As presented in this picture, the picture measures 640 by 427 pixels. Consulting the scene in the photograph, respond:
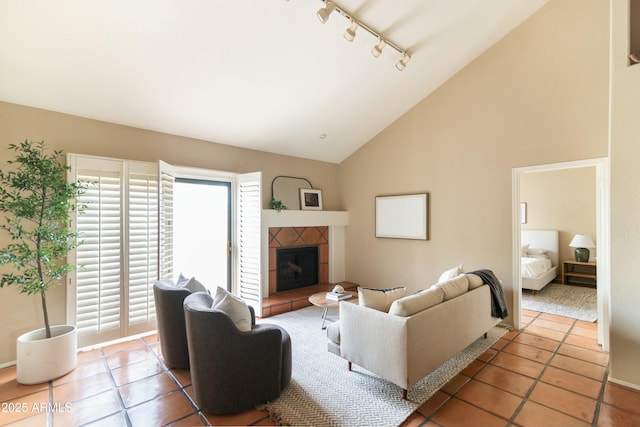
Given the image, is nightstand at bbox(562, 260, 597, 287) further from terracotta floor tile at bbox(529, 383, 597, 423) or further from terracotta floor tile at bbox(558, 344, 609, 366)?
terracotta floor tile at bbox(529, 383, 597, 423)

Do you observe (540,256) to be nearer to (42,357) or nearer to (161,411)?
(161,411)

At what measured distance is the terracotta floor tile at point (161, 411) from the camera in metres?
2.09

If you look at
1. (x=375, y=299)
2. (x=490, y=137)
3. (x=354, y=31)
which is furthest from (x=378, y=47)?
(x=375, y=299)

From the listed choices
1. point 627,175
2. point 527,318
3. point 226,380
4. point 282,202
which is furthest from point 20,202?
point 527,318

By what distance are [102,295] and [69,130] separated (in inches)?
74.2

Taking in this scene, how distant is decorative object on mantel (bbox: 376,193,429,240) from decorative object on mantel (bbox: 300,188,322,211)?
1142 millimetres

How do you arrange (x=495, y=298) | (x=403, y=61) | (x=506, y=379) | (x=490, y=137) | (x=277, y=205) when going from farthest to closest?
(x=277, y=205) → (x=490, y=137) → (x=403, y=61) → (x=495, y=298) → (x=506, y=379)

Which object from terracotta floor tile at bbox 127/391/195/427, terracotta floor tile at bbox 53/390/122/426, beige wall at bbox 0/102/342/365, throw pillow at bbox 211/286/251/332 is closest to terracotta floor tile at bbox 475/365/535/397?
throw pillow at bbox 211/286/251/332

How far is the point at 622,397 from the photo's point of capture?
7.66 ft

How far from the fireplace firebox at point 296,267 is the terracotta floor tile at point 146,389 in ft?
8.36

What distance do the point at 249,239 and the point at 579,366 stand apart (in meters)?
4.12

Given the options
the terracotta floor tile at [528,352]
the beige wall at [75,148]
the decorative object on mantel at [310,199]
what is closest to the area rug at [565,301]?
the terracotta floor tile at [528,352]

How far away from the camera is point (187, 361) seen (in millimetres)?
2811

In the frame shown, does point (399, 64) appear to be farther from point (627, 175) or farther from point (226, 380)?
point (226, 380)
